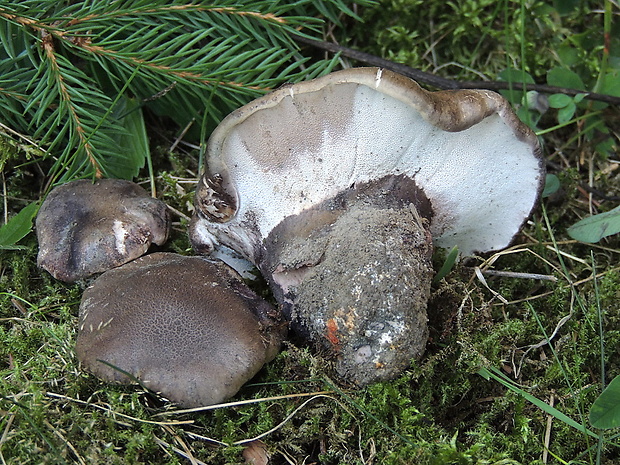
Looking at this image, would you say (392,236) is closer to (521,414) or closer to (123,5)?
(521,414)

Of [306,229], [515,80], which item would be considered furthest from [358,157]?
[515,80]

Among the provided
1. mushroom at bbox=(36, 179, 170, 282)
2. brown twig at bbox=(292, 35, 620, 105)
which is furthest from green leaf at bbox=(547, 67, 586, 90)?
mushroom at bbox=(36, 179, 170, 282)

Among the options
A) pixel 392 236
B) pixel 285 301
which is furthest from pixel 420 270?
pixel 285 301

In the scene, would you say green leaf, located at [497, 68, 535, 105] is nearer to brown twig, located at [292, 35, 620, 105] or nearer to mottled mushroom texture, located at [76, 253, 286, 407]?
brown twig, located at [292, 35, 620, 105]

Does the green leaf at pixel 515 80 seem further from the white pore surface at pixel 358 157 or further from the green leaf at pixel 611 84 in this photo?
the white pore surface at pixel 358 157

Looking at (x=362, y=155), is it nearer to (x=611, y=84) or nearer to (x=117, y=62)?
(x=117, y=62)

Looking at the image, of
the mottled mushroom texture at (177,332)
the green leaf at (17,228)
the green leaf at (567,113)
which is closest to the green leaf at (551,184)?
the green leaf at (567,113)
